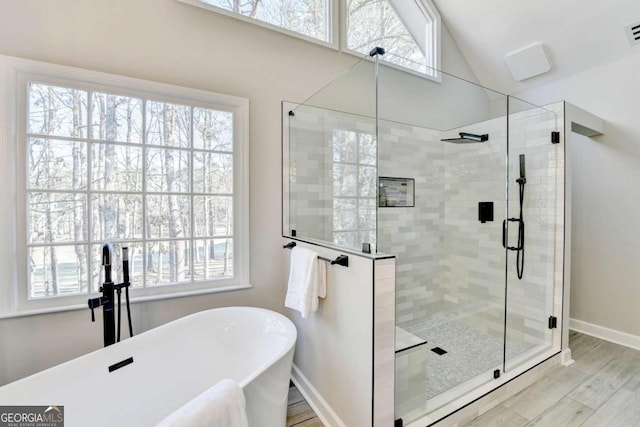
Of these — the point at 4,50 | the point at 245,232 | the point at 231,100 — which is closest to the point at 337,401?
the point at 245,232

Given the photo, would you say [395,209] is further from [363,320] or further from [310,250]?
[363,320]

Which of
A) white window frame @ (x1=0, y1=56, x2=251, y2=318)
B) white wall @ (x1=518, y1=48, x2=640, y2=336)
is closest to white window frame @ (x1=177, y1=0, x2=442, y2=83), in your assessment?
white window frame @ (x1=0, y1=56, x2=251, y2=318)

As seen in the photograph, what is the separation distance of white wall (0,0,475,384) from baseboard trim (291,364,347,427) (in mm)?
536

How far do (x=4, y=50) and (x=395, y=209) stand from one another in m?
2.87

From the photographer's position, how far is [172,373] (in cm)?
161

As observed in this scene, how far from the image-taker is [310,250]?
1859 millimetres

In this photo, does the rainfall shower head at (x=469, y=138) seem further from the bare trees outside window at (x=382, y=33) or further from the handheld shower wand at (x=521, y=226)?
the bare trees outside window at (x=382, y=33)

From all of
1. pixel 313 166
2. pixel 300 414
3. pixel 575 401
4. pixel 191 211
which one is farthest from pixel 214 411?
pixel 575 401

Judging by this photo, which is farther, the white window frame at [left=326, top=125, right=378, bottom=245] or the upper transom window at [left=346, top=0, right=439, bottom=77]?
the upper transom window at [left=346, top=0, right=439, bottom=77]

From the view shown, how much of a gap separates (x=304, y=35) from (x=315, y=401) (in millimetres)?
2795

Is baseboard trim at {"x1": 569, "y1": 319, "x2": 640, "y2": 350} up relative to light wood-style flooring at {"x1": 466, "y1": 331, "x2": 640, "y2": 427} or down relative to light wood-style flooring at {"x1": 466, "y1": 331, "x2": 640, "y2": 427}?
up

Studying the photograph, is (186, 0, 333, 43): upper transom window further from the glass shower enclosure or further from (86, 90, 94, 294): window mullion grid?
(86, 90, 94, 294): window mullion grid

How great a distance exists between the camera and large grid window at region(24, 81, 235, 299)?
5.54ft

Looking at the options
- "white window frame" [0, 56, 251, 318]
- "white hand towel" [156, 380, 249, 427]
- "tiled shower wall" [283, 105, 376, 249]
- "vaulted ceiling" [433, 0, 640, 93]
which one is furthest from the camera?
"vaulted ceiling" [433, 0, 640, 93]
